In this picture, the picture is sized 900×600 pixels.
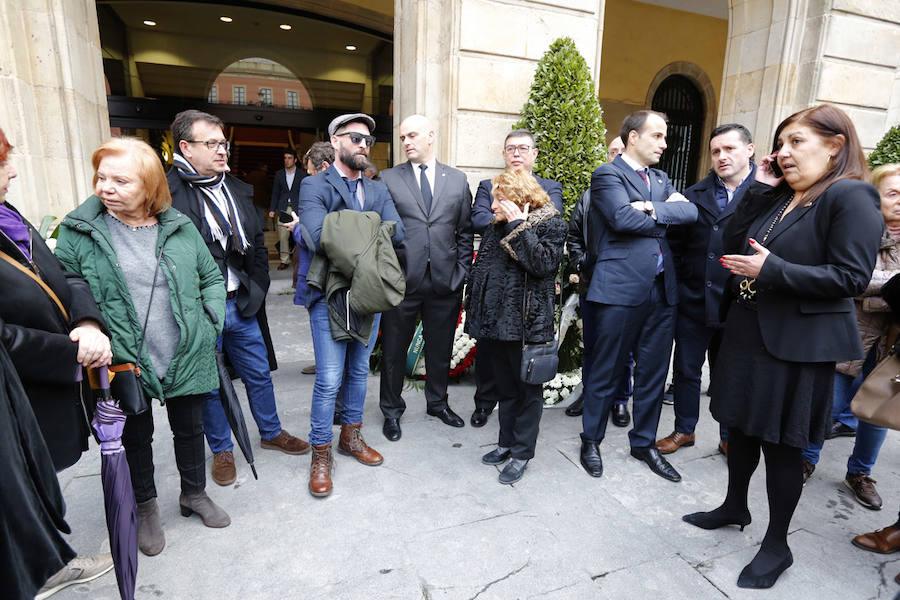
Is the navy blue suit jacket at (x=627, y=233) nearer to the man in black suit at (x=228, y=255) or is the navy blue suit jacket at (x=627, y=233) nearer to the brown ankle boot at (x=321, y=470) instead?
the brown ankle boot at (x=321, y=470)

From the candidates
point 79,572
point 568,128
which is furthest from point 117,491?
point 568,128

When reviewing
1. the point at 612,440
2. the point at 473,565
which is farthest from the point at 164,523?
the point at 612,440

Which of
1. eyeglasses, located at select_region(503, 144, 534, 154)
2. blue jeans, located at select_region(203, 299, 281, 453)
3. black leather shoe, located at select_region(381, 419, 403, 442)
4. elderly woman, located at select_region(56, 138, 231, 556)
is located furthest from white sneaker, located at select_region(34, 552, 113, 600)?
eyeglasses, located at select_region(503, 144, 534, 154)

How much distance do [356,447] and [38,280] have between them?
197 cm

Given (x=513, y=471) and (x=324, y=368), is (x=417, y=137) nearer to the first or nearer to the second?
(x=324, y=368)

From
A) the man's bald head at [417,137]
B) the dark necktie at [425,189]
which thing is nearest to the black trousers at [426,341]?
the dark necktie at [425,189]

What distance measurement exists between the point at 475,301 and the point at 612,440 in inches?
60.8

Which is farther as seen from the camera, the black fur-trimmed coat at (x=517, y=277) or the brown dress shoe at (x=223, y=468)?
the brown dress shoe at (x=223, y=468)

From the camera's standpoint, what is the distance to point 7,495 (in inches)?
59.6

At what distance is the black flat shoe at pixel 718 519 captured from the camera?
2.66m

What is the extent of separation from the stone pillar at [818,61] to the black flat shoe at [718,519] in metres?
5.75

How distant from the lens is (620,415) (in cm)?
399

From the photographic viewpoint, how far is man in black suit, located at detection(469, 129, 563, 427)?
150 inches

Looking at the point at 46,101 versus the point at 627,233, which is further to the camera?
the point at 46,101
